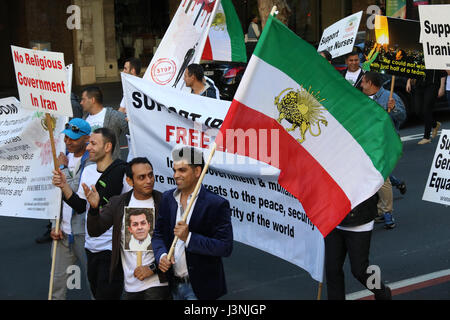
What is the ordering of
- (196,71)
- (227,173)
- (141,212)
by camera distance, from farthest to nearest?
(196,71) < (227,173) < (141,212)

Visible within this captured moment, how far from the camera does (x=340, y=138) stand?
518 cm

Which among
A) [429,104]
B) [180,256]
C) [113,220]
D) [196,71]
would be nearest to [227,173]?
[113,220]

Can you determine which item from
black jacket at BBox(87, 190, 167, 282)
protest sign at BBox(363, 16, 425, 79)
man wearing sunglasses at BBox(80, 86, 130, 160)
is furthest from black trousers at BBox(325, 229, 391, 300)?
protest sign at BBox(363, 16, 425, 79)

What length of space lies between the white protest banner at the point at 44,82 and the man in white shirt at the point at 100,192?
0.36m

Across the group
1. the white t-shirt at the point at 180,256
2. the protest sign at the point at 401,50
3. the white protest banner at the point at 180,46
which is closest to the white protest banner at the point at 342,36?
the protest sign at the point at 401,50

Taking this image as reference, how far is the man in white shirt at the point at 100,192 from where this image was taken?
17.9ft

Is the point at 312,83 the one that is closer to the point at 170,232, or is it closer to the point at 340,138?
the point at 340,138

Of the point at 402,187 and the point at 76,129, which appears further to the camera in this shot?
the point at 402,187

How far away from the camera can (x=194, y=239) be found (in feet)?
15.5

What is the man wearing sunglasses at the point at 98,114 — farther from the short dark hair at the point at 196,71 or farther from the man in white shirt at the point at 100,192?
the man in white shirt at the point at 100,192

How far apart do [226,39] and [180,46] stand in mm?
1070

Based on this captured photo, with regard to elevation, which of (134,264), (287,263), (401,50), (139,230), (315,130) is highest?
(401,50)

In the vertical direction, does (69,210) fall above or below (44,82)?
below

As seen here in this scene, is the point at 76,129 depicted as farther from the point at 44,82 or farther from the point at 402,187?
the point at 402,187
